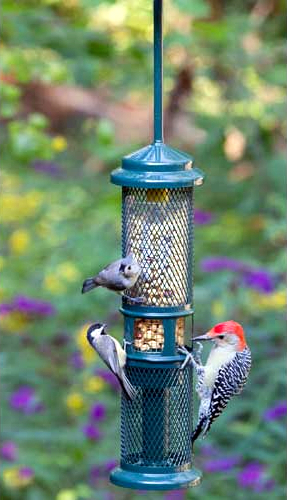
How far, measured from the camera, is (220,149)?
31.0 feet

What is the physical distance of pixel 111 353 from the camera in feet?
15.8

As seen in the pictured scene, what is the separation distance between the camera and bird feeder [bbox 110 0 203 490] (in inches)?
193

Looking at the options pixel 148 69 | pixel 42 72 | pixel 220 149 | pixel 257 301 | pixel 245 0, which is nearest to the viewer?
pixel 42 72

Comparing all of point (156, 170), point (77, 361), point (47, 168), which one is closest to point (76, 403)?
point (77, 361)

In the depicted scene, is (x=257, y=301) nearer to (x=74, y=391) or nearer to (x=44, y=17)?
(x=74, y=391)

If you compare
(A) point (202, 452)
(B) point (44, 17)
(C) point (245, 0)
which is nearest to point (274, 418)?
(A) point (202, 452)

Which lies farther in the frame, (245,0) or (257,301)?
(245,0)

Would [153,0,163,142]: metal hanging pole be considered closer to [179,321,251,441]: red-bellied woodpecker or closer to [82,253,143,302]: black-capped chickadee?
[82,253,143,302]: black-capped chickadee

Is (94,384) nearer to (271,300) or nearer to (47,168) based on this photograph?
(271,300)

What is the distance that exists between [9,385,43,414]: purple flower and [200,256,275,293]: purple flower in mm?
1175

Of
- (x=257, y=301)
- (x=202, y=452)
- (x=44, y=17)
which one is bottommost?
(x=202, y=452)

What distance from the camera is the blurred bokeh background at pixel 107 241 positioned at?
6898 mm

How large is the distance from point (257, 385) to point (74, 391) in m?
1.01

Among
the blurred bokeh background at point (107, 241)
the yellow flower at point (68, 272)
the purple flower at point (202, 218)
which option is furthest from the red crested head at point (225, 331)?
the purple flower at point (202, 218)
